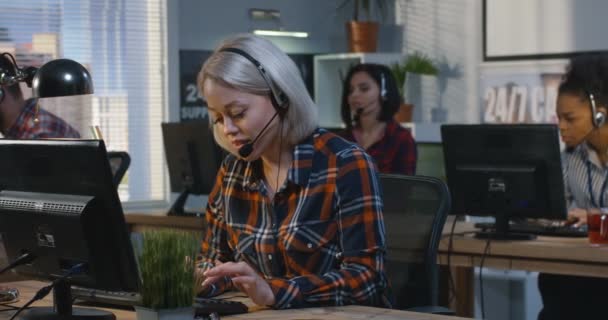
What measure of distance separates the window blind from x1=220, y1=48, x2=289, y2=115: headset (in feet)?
11.8

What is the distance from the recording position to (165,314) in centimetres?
175

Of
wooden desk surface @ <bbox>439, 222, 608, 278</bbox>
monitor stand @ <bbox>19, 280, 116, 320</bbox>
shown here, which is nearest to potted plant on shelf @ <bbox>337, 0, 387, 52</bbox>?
wooden desk surface @ <bbox>439, 222, 608, 278</bbox>

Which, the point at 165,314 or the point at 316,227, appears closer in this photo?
the point at 165,314

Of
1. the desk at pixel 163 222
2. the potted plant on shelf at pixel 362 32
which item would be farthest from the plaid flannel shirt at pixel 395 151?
the potted plant on shelf at pixel 362 32

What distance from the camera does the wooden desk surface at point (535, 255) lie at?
11.0 ft

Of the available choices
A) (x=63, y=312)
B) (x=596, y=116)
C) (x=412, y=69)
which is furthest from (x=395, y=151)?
(x=63, y=312)

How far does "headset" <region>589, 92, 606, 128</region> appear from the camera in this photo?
3709 mm

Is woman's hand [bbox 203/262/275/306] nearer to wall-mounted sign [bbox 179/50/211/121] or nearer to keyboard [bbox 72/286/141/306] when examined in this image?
keyboard [bbox 72/286/141/306]

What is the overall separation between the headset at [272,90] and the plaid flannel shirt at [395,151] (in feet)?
7.90

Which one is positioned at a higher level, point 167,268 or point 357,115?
point 357,115

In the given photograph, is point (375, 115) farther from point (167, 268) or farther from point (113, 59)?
point (167, 268)

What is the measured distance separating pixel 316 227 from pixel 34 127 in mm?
2229

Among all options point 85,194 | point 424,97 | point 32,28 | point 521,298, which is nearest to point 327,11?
point 424,97

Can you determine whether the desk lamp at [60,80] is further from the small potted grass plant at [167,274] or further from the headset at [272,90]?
the small potted grass plant at [167,274]
